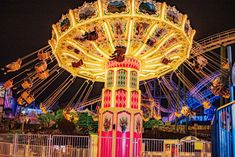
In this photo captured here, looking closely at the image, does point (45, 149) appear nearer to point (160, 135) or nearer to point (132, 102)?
point (132, 102)

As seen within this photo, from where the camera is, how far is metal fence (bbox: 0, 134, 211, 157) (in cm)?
1516

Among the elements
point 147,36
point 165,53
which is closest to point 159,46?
point 165,53

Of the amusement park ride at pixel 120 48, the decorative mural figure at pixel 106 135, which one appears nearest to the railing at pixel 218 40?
the amusement park ride at pixel 120 48

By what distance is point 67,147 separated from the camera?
15.8 metres

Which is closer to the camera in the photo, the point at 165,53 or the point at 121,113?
the point at 121,113

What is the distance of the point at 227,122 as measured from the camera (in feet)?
24.3

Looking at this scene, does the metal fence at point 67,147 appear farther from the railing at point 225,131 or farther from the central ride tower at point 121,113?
the railing at point 225,131

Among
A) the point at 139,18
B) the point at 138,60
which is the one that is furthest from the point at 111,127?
the point at 139,18

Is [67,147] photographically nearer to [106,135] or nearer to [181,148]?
[106,135]

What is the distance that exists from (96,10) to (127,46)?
2.70 m

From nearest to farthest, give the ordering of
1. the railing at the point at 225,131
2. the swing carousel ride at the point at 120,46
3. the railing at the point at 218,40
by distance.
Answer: the railing at the point at 225,131
the swing carousel ride at the point at 120,46
the railing at the point at 218,40

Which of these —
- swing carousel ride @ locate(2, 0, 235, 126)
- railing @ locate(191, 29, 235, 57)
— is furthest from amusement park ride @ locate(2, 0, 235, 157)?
railing @ locate(191, 29, 235, 57)

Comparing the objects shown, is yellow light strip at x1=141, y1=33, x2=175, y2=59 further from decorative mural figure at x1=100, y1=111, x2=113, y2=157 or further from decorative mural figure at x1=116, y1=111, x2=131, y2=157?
decorative mural figure at x1=100, y1=111, x2=113, y2=157

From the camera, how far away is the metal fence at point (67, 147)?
15.2 meters
